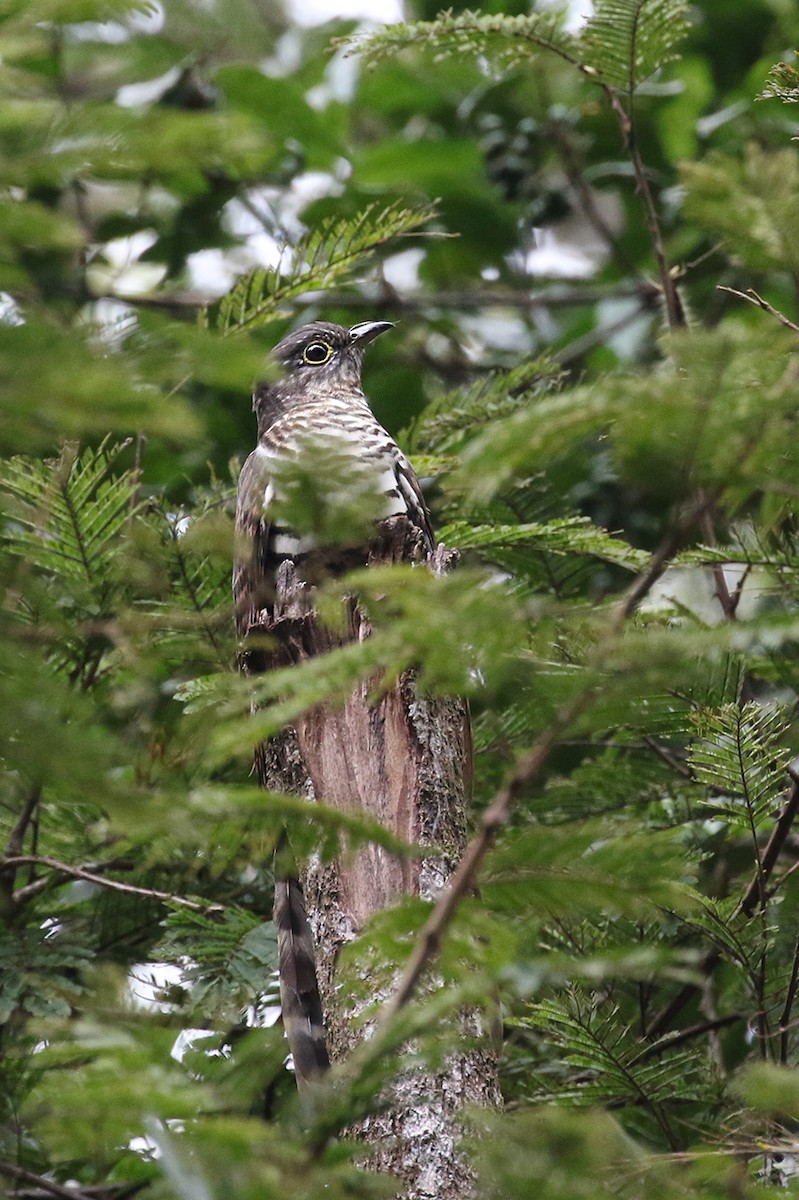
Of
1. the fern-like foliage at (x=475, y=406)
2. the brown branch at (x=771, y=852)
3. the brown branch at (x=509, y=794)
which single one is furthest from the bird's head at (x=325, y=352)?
the brown branch at (x=509, y=794)

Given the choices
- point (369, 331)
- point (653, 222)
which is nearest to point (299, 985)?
point (653, 222)

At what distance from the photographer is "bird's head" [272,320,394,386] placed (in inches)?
193

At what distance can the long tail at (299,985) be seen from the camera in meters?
2.77

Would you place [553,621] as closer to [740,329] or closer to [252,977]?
[740,329]

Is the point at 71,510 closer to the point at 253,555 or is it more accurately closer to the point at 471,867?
the point at 253,555

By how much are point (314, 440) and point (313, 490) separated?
3.08 ft

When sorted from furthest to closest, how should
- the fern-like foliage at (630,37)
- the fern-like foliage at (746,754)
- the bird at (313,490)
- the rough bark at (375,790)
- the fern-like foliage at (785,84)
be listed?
the fern-like foliage at (630,37) < the fern-like foliage at (746,754) < the fern-like foliage at (785,84) < the rough bark at (375,790) < the bird at (313,490)

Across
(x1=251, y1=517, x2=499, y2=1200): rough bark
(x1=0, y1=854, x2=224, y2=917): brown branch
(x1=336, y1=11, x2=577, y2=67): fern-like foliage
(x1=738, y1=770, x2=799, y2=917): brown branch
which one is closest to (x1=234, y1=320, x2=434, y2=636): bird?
(x1=251, y1=517, x2=499, y2=1200): rough bark

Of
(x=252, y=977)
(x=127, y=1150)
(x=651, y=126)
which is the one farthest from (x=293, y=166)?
(x=127, y=1150)

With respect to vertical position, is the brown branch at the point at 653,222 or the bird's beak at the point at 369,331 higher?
the brown branch at the point at 653,222

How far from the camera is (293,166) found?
18.9 feet

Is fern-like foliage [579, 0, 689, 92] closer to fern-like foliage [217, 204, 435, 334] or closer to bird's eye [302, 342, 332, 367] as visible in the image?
fern-like foliage [217, 204, 435, 334]

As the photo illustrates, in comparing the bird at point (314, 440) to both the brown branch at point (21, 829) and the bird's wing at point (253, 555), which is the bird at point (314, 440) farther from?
the brown branch at point (21, 829)

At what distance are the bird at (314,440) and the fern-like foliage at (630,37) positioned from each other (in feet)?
3.91
